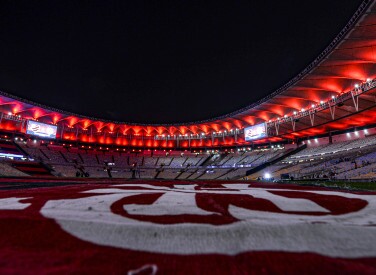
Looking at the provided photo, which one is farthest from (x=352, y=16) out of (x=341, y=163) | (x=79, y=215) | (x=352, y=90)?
(x=79, y=215)

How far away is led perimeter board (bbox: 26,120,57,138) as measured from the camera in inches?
1433

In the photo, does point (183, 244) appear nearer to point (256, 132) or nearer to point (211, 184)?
point (211, 184)

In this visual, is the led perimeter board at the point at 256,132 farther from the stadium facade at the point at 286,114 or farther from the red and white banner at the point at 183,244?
the red and white banner at the point at 183,244

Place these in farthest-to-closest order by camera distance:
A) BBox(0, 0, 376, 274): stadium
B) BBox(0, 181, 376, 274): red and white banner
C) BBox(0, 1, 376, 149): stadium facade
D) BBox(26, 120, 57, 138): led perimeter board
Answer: BBox(26, 120, 57, 138): led perimeter board → BBox(0, 1, 376, 149): stadium facade → BBox(0, 0, 376, 274): stadium → BBox(0, 181, 376, 274): red and white banner

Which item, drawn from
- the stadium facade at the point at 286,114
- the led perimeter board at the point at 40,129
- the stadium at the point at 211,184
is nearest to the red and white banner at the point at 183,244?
the stadium at the point at 211,184

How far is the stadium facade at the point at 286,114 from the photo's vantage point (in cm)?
1941

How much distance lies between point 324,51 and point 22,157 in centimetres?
4919

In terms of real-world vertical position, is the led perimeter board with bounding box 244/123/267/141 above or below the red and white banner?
above

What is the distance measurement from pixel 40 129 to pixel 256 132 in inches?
1695

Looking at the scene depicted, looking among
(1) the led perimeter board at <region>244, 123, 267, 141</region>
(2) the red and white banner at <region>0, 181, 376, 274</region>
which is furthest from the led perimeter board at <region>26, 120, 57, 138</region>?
(2) the red and white banner at <region>0, 181, 376, 274</region>

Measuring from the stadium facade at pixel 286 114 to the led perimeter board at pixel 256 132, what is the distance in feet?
0.98

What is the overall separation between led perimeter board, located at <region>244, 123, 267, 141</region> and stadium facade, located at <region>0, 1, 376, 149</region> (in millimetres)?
298

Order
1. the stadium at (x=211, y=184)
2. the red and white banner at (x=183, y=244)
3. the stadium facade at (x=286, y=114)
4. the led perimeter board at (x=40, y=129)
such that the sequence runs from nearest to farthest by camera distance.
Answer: the red and white banner at (x=183, y=244)
the stadium at (x=211, y=184)
the stadium facade at (x=286, y=114)
the led perimeter board at (x=40, y=129)

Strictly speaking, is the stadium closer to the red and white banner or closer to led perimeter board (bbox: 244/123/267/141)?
the red and white banner
